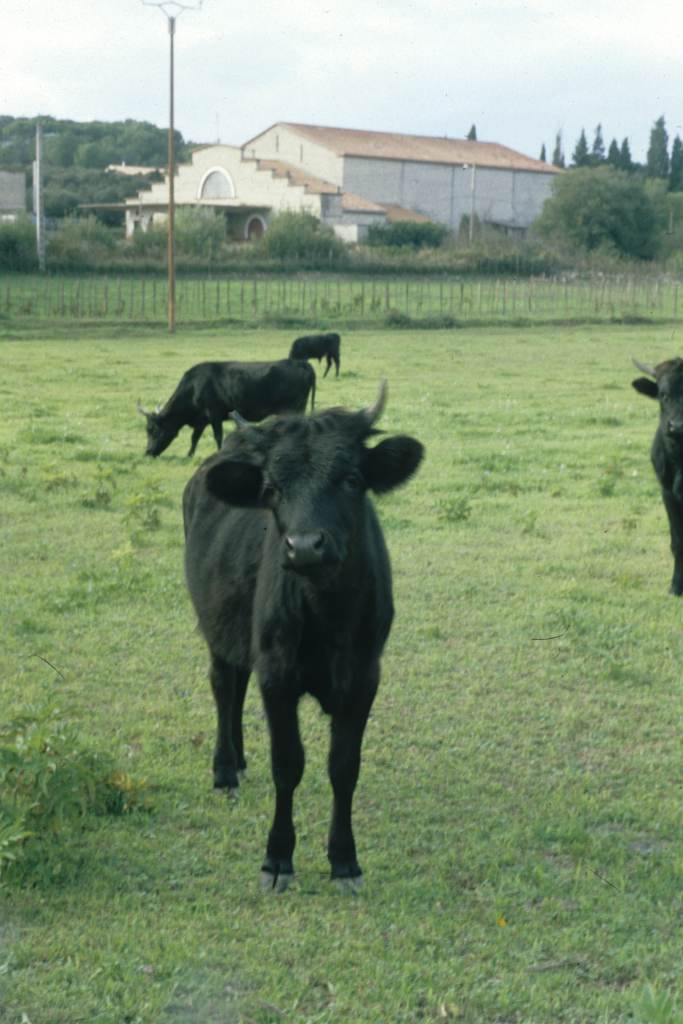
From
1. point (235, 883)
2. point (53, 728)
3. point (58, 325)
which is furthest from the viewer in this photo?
point (58, 325)

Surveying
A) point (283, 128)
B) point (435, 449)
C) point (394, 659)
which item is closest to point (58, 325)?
point (435, 449)

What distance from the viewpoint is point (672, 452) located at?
29.1ft

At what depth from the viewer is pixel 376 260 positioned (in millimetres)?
54875

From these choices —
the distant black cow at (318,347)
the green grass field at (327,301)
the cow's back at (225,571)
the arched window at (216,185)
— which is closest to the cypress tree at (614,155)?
the arched window at (216,185)

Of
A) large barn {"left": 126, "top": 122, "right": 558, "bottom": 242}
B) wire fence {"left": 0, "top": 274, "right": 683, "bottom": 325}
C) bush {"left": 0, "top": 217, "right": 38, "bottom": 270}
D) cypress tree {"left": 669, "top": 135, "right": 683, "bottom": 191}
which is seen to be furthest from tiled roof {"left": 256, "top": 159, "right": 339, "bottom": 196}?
cypress tree {"left": 669, "top": 135, "right": 683, "bottom": 191}

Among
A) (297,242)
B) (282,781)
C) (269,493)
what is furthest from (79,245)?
(282,781)

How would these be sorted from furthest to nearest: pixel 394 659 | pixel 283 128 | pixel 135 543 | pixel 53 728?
pixel 283 128
pixel 135 543
pixel 394 659
pixel 53 728

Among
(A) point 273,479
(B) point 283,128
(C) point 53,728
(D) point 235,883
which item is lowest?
(D) point 235,883

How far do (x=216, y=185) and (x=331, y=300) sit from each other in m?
42.9

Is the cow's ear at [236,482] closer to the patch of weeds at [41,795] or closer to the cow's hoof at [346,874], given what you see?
the patch of weeds at [41,795]

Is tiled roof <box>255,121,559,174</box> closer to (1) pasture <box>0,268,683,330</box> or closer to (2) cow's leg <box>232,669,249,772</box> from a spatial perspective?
(1) pasture <box>0,268,683,330</box>

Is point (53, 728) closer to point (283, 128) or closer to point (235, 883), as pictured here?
point (235, 883)

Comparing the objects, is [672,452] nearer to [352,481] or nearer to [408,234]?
[352,481]

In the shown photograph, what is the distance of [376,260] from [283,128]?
33.5 m
